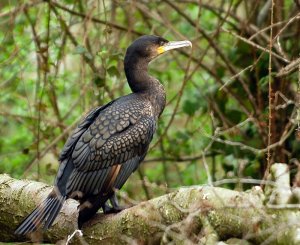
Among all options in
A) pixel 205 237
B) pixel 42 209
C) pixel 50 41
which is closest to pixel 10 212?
pixel 42 209

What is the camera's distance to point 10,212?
5820 millimetres

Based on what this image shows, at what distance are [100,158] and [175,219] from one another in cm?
106

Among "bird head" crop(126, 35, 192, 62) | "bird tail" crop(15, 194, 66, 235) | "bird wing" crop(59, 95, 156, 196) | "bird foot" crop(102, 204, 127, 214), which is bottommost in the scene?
"bird foot" crop(102, 204, 127, 214)

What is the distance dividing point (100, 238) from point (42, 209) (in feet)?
1.26

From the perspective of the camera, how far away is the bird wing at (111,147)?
567 cm

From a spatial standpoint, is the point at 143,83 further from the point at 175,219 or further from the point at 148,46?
the point at 175,219

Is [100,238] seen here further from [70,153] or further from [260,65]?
[260,65]

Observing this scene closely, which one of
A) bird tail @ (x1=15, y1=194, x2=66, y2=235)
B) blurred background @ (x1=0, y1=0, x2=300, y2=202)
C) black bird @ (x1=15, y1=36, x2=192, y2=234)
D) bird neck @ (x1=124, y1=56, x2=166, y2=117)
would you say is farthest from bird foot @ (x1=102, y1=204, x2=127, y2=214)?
blurred background @ (x1=0, y1=0, x2=300, y2=202)

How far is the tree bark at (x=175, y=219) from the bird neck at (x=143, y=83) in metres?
1.02

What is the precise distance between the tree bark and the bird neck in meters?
1.02

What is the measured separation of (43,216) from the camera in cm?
541

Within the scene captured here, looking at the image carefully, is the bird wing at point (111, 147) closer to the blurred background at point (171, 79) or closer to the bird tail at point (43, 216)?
the bird tail at point (43, 216)

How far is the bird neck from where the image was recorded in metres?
6.42

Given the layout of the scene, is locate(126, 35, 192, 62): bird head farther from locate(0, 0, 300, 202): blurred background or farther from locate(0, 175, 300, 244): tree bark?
locate(0, 175, 300, 244): tree bark
